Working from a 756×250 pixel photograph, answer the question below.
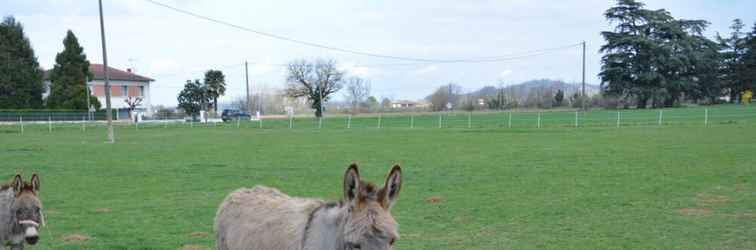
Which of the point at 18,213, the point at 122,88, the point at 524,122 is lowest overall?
the point at 524,122

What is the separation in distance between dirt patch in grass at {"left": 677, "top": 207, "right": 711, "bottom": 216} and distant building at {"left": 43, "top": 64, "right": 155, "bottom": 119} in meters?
91.1

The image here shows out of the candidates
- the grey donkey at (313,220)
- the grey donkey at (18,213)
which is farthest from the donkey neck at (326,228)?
the grey donkey at (18,213)

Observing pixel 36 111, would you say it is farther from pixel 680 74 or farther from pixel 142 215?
pixel 680 74

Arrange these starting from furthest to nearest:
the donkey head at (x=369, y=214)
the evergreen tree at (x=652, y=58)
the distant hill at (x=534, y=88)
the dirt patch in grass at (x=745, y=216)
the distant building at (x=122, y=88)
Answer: the distant hill at (x=534, y=88)
the distant building at (x=122, y=88)
the evergreen tree at (x=652, y=58)
the dirt patch in grass at (x=745, y=216)
the donkey head at (x=369, y=214)

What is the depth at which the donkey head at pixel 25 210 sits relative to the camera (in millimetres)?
6805

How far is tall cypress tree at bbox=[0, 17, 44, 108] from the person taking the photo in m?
75.1

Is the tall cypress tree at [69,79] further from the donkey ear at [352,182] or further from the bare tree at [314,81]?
the donkey ear at [352,182]

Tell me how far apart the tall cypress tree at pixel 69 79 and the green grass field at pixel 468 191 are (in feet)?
186

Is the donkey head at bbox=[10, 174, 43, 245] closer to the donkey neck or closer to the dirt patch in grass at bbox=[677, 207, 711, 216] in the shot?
the donkey neck

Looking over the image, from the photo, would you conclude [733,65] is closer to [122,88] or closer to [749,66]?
[749,66]

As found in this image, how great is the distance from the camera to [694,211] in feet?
36.6

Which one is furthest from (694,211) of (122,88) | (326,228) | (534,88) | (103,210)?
(534,88)

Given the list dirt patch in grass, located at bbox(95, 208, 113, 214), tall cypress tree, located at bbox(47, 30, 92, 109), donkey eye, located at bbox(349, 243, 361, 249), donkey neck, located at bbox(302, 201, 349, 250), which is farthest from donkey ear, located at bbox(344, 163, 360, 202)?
tall cypress tree, located at bbox(47, 30, 92, 109)

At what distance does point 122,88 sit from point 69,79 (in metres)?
16.6
